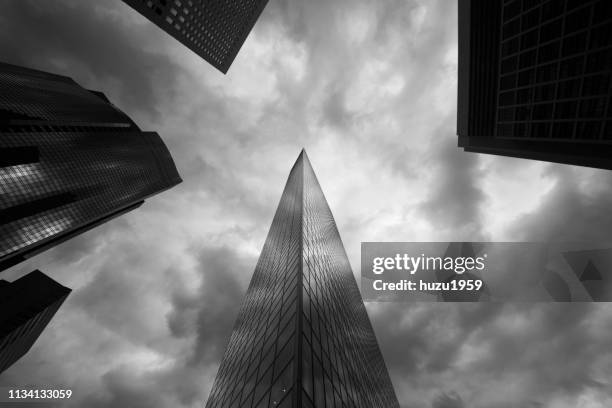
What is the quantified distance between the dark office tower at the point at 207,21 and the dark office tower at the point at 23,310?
126m

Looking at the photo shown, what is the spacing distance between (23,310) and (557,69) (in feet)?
615

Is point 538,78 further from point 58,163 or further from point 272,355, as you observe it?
point 58,163

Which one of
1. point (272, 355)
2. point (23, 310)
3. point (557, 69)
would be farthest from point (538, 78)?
point (23, 310)

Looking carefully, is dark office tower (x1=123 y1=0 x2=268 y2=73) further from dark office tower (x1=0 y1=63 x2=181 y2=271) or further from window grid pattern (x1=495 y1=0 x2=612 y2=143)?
window grid pattern (x1=495 y1=0 x2=612 y2=143)

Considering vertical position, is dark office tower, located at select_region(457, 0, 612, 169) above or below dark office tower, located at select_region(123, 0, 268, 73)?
below

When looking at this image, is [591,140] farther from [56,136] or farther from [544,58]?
[56,136]

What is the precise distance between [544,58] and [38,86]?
192 metres

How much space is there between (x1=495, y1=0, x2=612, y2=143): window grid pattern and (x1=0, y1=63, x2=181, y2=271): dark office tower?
134 meters

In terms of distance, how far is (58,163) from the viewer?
108 meters

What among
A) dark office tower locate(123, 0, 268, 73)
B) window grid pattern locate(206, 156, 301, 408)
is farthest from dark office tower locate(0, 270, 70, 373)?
window grid pattern locate(206, 156, 301, 408)

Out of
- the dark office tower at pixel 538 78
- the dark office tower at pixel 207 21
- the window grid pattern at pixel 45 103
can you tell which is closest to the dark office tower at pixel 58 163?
the window grid pattern at pixel 45 103

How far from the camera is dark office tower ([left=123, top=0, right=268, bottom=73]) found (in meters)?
73.9

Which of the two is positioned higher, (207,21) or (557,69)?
(207,21)

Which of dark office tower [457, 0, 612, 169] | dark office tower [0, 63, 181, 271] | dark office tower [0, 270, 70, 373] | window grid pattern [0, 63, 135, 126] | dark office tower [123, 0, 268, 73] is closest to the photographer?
dark office tower [457, 0, 612, 169]
